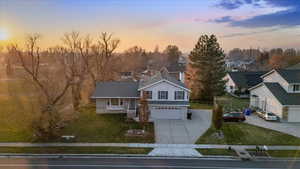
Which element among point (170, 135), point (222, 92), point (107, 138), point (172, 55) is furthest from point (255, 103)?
point (172, 55)

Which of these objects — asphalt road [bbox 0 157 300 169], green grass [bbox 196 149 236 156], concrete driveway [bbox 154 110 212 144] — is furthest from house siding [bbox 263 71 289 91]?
green grass [bbox 196 149 236 156]

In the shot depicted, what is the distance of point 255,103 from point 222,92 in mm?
6530

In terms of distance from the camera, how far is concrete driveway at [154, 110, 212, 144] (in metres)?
22.1

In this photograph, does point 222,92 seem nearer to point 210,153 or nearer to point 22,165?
point 210,153

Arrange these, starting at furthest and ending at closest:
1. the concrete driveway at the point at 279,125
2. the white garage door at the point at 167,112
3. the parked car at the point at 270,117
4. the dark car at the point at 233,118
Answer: the white garage door at the point at 167,112
the parked car at the point at 270,117
the dark car at the point at 233,118
the concrete driveway at the point at 279,125

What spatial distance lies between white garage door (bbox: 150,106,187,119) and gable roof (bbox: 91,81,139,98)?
319 cm

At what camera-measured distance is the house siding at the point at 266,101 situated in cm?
2939

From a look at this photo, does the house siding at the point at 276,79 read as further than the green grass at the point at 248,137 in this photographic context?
Yes

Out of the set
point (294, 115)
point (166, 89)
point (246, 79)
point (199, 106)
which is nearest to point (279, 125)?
point (294, 115)

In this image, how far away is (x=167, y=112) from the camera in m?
29.6

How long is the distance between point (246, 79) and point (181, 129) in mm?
27811

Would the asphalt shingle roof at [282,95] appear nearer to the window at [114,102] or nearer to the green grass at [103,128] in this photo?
→ the green grass at [103,128]

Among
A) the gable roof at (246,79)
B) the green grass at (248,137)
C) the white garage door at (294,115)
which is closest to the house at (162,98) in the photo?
the green grass at (248,137)

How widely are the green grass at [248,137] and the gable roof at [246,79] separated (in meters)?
22.0
